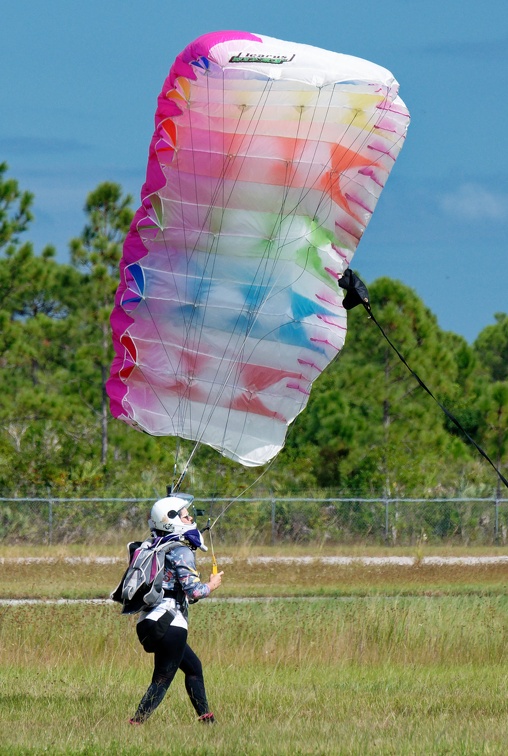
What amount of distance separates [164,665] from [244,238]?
412 centimetres

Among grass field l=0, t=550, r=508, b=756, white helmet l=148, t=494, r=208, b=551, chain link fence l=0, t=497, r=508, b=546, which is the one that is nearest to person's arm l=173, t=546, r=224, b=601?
white helmet l=148, t=494, r=208, b=551

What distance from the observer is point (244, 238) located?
1090 cm

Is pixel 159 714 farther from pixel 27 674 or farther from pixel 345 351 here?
pixel 345 351

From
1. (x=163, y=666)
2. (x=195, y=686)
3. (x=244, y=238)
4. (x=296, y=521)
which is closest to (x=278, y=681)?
(x=195, y=686)

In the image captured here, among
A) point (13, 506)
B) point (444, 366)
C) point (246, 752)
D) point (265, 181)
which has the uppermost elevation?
point (444, 366)

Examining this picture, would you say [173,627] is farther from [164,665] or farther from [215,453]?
[215,453]

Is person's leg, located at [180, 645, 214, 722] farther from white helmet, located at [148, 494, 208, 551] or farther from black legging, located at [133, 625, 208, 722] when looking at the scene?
white helmet, located at [148, 494, 208, 551]

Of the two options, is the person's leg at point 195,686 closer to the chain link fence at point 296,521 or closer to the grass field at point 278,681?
the grass field at point 278,681

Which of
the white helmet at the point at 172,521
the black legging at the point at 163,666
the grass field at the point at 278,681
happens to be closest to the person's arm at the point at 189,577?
the white helmet at the point at 172,521

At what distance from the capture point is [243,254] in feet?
35.9

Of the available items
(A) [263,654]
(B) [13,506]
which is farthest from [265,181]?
(B) [13,506]

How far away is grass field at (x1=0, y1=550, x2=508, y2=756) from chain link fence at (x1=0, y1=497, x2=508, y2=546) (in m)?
10.7

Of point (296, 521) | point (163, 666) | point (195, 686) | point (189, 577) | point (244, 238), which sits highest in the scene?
point (244, 238)

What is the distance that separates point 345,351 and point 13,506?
18.8 m
